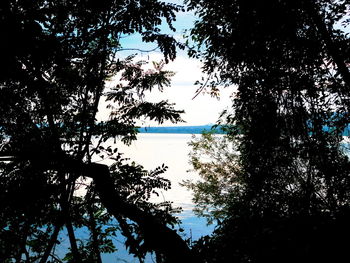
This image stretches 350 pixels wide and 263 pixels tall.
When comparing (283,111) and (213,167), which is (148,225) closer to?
(283,111)

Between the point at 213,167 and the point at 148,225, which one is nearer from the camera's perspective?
the point at 148,225

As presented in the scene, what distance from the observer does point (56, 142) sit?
3984 millimetres

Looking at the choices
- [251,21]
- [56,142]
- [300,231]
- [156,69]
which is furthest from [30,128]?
[300,231]

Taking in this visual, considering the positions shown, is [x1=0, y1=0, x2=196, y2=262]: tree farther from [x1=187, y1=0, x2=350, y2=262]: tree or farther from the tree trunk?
[x1=187, y1=0, x2=350, y2=262]: tree

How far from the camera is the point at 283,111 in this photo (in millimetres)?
4160

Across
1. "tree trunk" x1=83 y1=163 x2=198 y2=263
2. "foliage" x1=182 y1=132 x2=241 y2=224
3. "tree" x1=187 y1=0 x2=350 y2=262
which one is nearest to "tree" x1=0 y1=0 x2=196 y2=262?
"tree trunk" x1=83 y1=163 x2=198 y2=263

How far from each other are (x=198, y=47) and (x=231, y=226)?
13.7ft

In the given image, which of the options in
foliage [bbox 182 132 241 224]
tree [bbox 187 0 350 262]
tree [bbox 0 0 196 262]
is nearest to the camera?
tree [bbox 0 0 196 262]

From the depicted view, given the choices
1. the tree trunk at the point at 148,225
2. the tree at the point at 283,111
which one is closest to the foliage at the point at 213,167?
the tree at the point at 283,111

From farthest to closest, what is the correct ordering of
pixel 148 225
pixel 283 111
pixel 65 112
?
pixel 65 112, pixel 283 111, pixel 148 225

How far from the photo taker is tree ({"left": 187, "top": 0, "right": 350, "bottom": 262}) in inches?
122

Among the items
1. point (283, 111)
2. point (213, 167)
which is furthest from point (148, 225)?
point (213, 167)

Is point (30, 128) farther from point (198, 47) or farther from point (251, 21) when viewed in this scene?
point (251, 21)

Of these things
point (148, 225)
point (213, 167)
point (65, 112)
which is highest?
point (213, 167)
